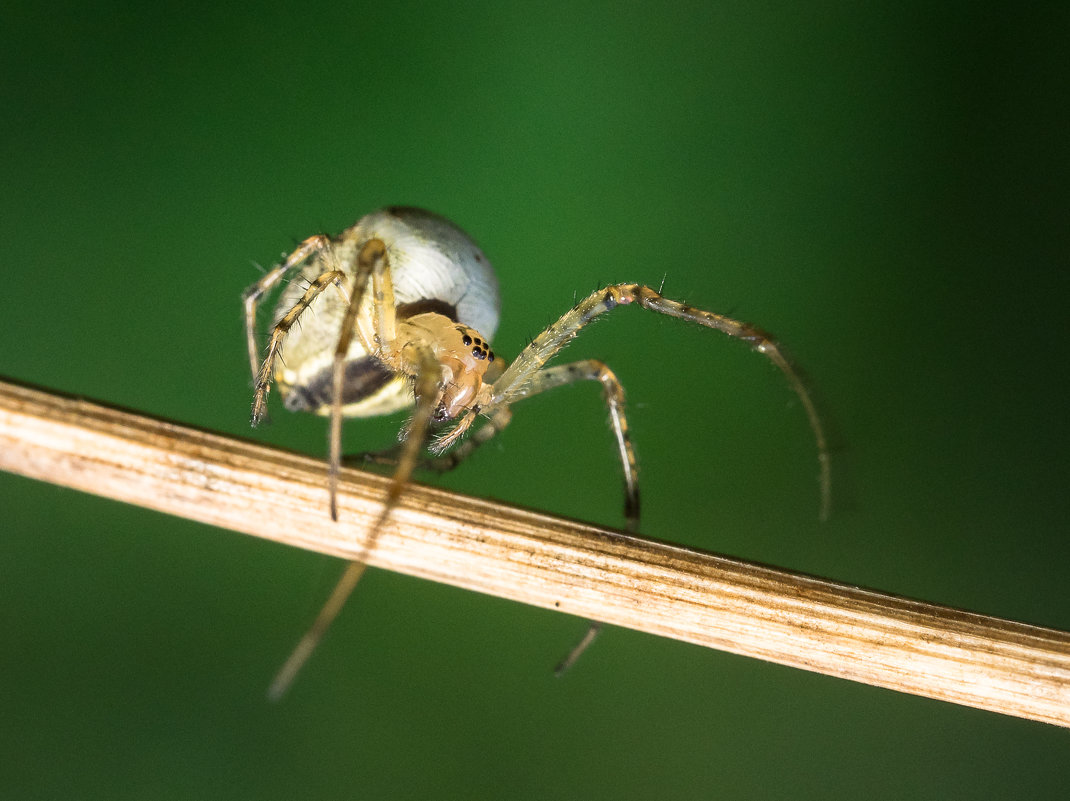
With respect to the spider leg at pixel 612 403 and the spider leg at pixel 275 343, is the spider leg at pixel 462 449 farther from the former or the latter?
the spider leg at pixel 275 343

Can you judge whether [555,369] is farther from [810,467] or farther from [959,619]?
[810,467]

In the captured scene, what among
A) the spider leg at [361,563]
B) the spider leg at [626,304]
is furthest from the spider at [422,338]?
the spider leg at [361,563]

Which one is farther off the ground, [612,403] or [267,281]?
[612,403]

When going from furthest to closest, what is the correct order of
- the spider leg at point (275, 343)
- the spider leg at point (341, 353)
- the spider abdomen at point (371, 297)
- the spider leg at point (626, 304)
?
1. the spider abdomen at point (371, 297)
2. the spider leg at point (626, 304)
3. the spider leg at point (275, 343)
4. the spider leg at point (341, 353)

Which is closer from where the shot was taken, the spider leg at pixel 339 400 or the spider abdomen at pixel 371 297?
the spider leg at pixel 339 400

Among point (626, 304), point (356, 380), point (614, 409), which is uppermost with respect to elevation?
point (626, 304)

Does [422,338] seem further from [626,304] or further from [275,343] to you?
[626,304]

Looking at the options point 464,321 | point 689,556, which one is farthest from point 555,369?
point 689,556

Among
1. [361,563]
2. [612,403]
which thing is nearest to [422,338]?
[612,403]
